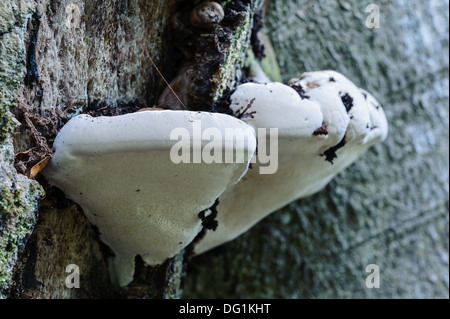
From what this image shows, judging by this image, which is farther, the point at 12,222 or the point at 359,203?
the point at 359,203

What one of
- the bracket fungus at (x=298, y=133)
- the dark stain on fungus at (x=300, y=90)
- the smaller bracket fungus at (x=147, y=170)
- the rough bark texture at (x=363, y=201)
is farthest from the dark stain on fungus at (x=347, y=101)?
the rough bark texture at (x=363, y=201)

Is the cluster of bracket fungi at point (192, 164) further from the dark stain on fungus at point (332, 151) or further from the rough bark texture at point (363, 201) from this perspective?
the rough bark texture at point (363, 201)

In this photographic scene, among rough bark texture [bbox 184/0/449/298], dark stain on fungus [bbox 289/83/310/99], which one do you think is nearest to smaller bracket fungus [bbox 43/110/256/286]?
dark stain on fungus [bbox 289/83/310/99]

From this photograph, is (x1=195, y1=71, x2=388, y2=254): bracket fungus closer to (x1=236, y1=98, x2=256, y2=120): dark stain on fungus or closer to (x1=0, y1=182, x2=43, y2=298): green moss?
(x1=236, y1=98, x2=256, y2=120): dark stain on fungus

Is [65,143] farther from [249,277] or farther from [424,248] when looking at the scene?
[424,248]

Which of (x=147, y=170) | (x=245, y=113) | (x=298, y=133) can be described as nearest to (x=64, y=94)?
(x=147, y=170)

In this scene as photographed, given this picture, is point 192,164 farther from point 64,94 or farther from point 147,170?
point 64,94
